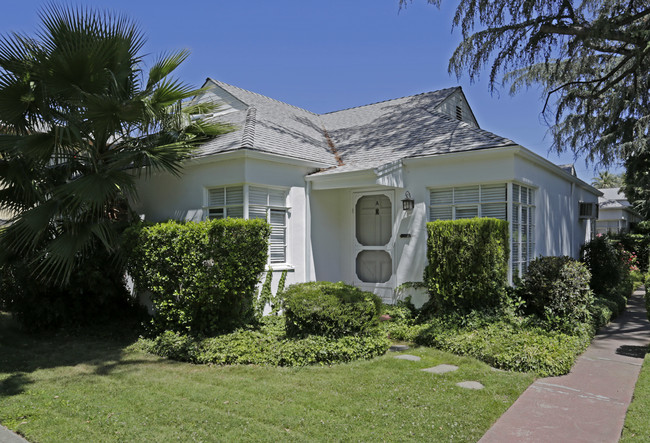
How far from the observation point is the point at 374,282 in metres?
10.4

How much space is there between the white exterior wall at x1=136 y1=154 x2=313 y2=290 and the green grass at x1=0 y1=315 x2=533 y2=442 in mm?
3638

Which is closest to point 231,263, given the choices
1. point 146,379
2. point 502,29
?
point 146,379

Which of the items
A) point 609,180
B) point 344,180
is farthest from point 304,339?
point 609,180

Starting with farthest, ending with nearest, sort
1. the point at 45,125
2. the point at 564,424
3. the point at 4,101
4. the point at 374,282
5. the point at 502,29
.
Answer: the point at 374,282 < the point at 502,29 < the point at 45,125 < the point at 4,101 < the point at 564,424

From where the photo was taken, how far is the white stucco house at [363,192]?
9039mm

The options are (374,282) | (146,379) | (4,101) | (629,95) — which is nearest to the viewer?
(146,379)

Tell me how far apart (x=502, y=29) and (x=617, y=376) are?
24.7 feet

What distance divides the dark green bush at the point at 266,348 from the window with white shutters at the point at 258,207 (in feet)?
7.80

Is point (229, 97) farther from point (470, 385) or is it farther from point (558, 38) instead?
point (470, 385)

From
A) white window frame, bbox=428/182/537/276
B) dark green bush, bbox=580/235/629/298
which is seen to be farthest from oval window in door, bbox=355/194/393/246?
dark green bush, bbox=580/235/629/298

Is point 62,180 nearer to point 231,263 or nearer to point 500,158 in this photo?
point 231,263

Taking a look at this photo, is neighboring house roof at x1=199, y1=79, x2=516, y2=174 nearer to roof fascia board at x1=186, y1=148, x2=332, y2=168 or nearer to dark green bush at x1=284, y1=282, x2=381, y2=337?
roof fascia board at x1=186, y1=148, x2=332, y2=168

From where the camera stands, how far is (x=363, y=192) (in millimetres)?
10477

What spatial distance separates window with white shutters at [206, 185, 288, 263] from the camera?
9062mm
